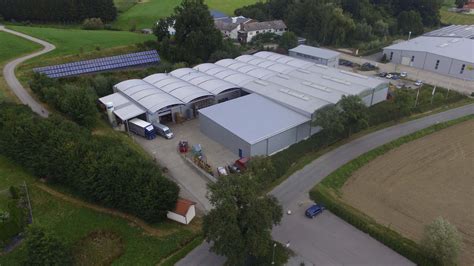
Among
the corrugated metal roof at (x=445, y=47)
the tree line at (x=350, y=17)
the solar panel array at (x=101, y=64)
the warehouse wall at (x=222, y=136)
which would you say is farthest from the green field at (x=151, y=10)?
the corrugated metal roof at (x=445, y=47)

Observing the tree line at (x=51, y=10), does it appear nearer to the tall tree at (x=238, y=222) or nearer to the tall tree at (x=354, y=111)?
the tall tree at (x=354, y=111)

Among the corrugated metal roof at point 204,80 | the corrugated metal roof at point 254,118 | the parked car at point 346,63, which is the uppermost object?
the corrugated metal roof at point 204,80

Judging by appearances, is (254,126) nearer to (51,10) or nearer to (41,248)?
(41,248)

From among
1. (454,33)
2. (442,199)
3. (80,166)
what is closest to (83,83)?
(80,166)

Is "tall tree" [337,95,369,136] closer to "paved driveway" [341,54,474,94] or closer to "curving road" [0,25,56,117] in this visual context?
"paved driveway" [341,54,474,94]

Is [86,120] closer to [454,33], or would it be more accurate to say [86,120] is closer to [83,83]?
[83,83]

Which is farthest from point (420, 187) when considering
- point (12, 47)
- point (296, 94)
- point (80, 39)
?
point (12, 47)
